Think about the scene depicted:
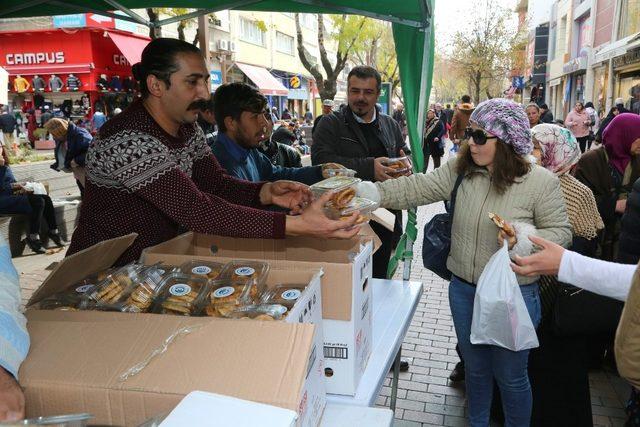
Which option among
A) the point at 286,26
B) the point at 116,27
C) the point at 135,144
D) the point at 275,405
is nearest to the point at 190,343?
the point at 275,405

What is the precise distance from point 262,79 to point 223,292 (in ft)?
92.6

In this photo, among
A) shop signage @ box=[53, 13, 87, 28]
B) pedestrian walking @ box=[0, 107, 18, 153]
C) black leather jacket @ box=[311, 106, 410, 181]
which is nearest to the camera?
black leather jacket @ box=[311, 106, 410, 181]

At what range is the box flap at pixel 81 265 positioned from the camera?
1.55 meters

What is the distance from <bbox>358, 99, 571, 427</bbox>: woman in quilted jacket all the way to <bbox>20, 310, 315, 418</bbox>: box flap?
4.84 feet

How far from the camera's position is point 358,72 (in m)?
3.83

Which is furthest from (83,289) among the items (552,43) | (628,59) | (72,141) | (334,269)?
(552,43)

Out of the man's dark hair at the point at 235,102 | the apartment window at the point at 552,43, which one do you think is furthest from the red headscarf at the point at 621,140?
the apartment window at the point at 552,43

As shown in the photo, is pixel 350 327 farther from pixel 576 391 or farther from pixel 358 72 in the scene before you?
pixel 358 72

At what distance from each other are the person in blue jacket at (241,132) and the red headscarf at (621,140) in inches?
100

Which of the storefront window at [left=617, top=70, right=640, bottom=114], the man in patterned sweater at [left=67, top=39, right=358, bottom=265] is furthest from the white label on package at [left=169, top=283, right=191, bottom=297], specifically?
the storefront window at [left=617, top=70, right=640, bottom=114]

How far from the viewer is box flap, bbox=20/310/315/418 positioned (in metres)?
1.03

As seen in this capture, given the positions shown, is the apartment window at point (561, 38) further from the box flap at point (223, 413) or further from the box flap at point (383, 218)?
the box flap at point (223, 413)

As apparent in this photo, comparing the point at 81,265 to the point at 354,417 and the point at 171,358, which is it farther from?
the point at 354,417

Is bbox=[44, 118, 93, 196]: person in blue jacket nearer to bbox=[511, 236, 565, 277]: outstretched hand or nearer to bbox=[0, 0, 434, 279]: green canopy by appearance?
bbox=[0, 0, 434, 279]: green canopy
